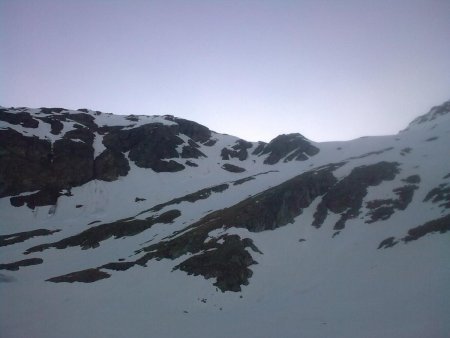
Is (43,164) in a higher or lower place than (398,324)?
higher

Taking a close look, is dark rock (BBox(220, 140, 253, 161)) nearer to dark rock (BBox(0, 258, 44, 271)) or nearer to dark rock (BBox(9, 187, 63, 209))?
dark rock (BBox(9, 187, 63, 209))

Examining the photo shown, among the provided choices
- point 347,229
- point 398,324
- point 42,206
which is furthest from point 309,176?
point 42,206

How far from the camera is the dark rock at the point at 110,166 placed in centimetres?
8450

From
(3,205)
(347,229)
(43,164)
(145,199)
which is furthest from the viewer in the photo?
(43,164)

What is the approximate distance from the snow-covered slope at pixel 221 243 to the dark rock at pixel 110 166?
0.36 metres

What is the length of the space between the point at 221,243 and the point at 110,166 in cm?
5504

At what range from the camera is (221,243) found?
40.6 metres

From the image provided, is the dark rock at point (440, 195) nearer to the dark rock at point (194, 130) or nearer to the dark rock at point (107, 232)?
the dark rock at point (107, 232)

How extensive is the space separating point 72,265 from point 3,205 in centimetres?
3696

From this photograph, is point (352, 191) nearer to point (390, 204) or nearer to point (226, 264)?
point (390, 204)

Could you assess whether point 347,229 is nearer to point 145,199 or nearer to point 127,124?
point 145,199

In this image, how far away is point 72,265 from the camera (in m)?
43.0

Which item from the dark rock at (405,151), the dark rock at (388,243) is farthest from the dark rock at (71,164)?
the dark rock at (405,151)

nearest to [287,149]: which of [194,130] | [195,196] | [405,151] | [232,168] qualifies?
[232,168]
